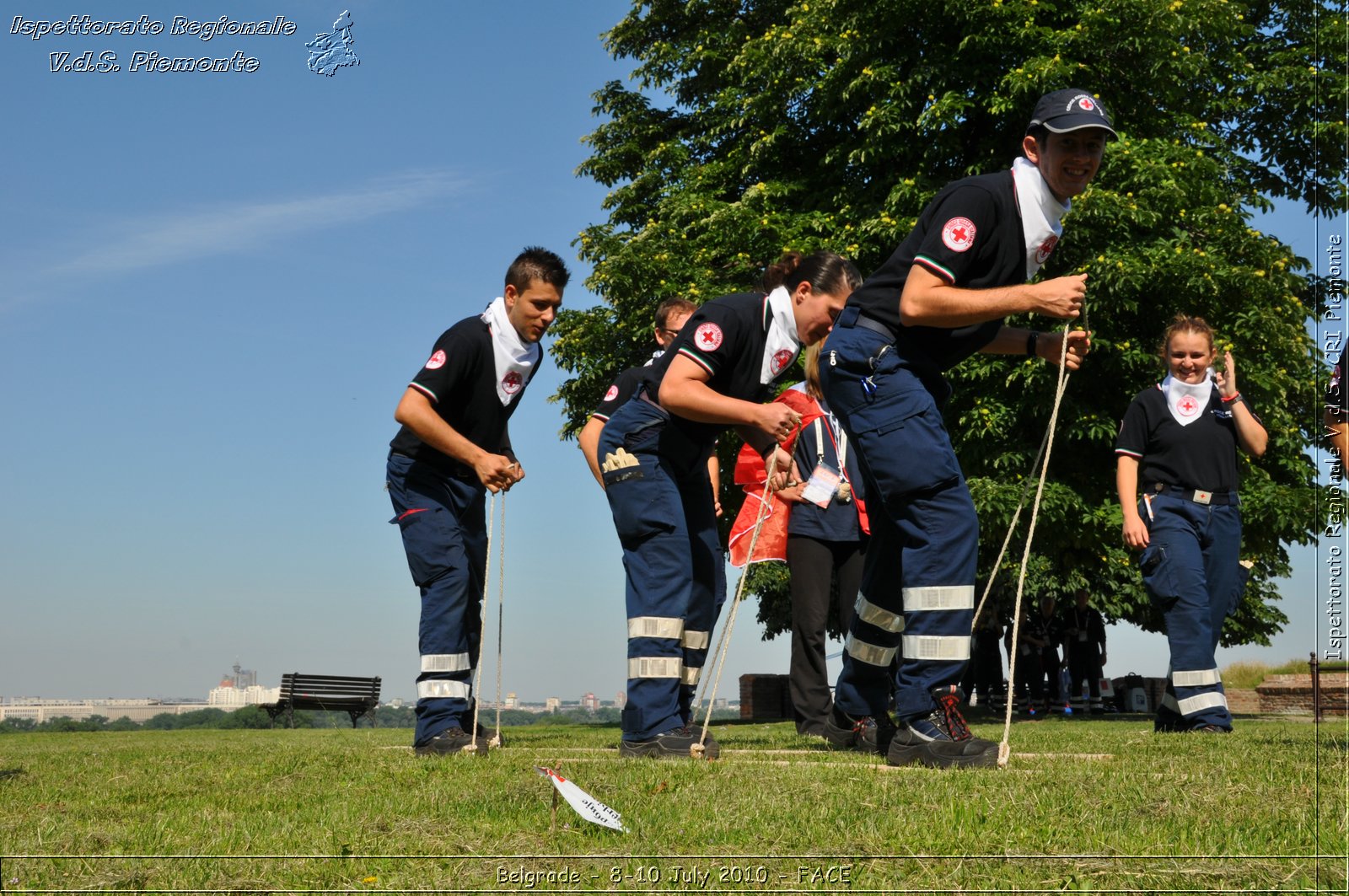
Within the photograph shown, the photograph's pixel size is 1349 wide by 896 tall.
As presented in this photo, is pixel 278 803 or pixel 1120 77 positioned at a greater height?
pixel 1120 77

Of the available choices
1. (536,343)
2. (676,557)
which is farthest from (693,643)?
(536,343)

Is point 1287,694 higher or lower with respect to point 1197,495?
lower

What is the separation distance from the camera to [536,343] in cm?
656

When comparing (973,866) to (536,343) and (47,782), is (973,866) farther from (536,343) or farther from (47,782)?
(536,343)

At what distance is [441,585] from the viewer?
6.09 metres

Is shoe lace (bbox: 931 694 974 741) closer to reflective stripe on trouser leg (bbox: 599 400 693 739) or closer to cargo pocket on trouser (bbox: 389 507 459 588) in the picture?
reflective stripe on trouser leg (bbox: 599 400 693 739)

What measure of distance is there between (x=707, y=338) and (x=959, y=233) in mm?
1297

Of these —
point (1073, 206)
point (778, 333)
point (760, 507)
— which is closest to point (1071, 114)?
point (778, 333)

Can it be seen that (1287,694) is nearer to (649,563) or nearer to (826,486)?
(826,486)

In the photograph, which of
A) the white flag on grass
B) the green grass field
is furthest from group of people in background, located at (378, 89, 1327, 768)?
the white flag on grass

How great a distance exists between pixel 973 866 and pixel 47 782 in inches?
149

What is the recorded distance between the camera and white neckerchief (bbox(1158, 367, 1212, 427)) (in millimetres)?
7527

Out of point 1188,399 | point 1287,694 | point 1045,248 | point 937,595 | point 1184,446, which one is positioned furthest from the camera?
point 1287,694

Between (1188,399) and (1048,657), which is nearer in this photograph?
(1188,399)
